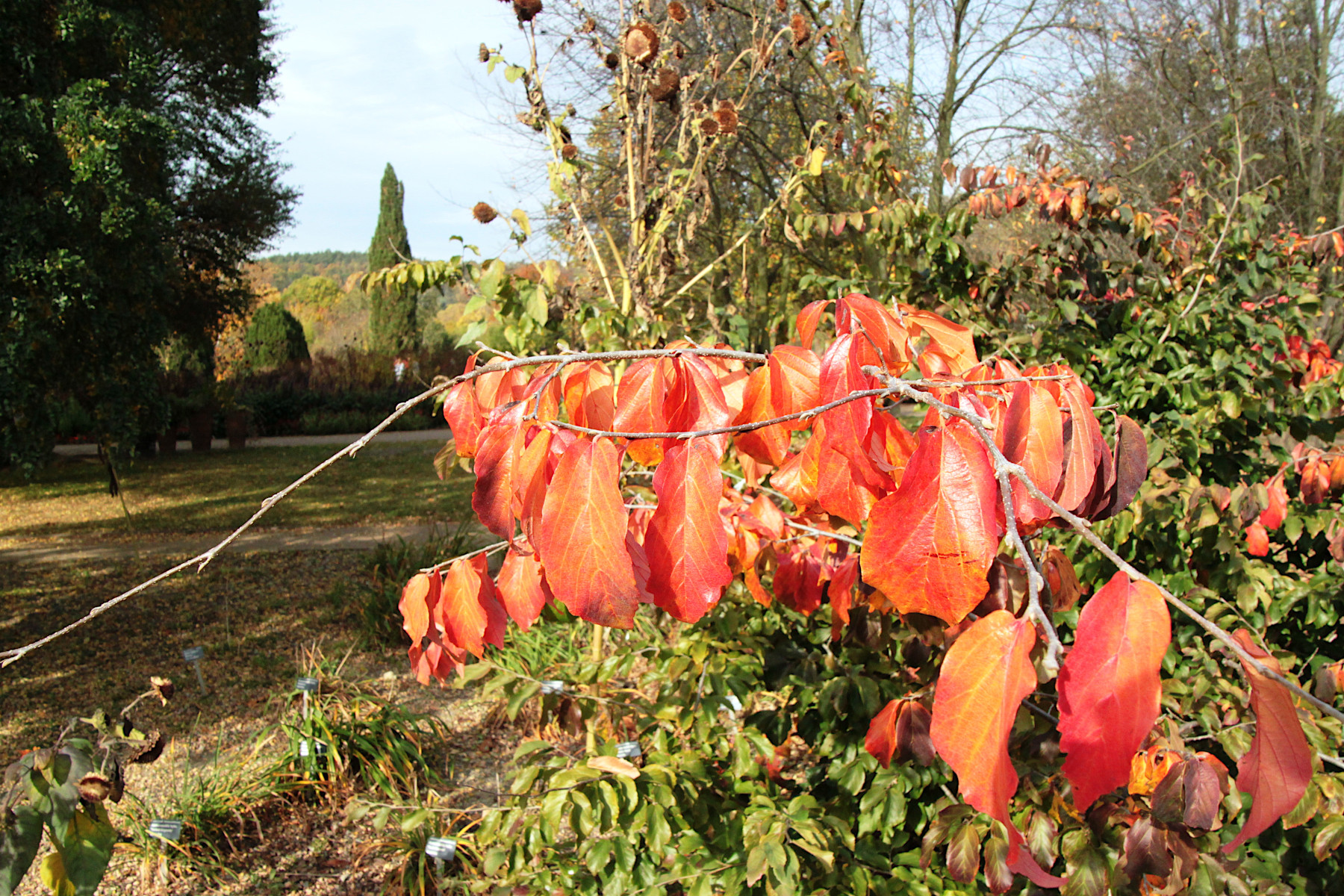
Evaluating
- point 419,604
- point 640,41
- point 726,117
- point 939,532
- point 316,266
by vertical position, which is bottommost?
point 419,604

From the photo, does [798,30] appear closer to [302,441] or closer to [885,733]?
[885,733]

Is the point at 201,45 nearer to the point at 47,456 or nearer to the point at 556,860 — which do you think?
the point at 47,456

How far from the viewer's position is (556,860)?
163 cm

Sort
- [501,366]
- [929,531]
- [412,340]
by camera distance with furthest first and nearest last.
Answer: [412,340], [501,366], [929,531]

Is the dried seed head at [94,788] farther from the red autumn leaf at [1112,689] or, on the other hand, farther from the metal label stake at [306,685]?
the metal label stake at [306,685]

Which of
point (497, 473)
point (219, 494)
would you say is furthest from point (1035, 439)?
point (219, 494)

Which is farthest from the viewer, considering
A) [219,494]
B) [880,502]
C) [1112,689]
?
[219,494]

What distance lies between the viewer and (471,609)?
3.91 feet

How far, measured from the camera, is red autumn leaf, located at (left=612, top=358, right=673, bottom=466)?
2.84 feet

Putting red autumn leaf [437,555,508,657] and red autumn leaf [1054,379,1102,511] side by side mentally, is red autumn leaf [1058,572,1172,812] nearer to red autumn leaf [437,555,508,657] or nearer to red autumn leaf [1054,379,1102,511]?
red autumn leaf [1054,379,1102,511]

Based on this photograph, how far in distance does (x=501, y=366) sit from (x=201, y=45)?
11630mm

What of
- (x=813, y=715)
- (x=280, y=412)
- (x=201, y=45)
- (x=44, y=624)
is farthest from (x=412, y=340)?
(x=813, y=715)

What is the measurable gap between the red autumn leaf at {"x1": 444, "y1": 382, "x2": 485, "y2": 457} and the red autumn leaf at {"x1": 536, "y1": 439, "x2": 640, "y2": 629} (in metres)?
0.41

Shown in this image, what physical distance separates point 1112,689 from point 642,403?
0.51m
